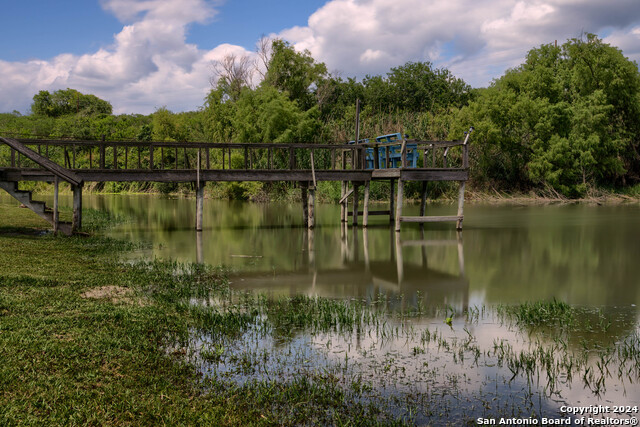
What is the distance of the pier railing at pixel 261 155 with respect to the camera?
2350cm

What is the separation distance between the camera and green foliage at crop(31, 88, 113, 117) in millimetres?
107200

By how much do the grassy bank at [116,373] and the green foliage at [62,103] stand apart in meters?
103

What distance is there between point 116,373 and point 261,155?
4254cm

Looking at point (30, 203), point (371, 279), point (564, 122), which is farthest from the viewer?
point (564, 122)

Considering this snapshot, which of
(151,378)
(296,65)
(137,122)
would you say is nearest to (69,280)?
(151,378)

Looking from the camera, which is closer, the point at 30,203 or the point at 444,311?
the point at 444,311

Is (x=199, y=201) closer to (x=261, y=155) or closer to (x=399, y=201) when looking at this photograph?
(x=399, y=201)

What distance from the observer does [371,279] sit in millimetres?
14656

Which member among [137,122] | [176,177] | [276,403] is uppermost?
[137,122]

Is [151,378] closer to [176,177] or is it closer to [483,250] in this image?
[483,250]

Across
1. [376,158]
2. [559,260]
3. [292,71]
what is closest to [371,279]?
[559,260]

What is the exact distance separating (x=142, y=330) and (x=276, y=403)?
9.68 feet

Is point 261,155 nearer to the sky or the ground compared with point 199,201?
nearer to the sky

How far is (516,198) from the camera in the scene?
143 ft
